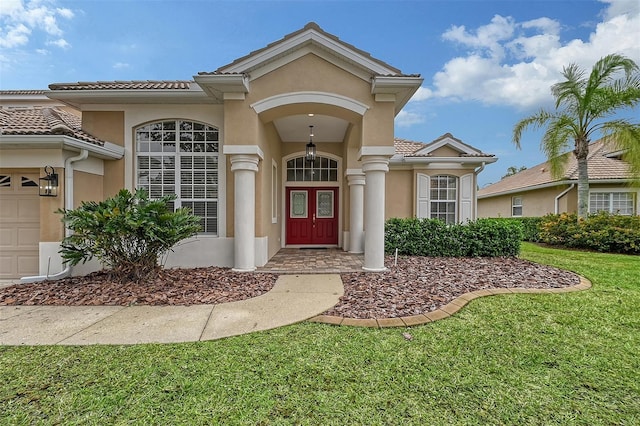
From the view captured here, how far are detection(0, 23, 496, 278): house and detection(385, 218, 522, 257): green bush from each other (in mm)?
2409

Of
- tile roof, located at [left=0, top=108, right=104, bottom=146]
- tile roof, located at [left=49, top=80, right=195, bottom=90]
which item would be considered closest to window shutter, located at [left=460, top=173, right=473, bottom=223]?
tile roof, located at [left=49, top=80, right=195, bottom=90]

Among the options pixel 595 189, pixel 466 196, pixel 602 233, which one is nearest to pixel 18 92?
pixel 466 196

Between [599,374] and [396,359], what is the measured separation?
1.88 metres

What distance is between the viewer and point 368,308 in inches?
171

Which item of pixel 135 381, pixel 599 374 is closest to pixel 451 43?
pixel 599 374

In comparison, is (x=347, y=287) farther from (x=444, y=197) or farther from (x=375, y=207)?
(x=444, y=197)

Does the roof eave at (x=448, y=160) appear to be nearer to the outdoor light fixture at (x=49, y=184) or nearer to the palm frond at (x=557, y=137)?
the palm frond at (x=557, y=137)

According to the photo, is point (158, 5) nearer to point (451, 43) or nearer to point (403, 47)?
point (403, 47)

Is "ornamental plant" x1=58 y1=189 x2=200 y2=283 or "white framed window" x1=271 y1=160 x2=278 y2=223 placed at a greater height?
"white framed window" x1=271 y1=160 x2=278 y2=223

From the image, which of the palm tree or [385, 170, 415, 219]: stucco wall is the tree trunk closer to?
the palm tree

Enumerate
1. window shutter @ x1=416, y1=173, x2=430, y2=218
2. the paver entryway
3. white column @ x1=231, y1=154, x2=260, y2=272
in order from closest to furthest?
white column @ x1=231, y1=154, x2=260, y2=272, the paver entryway, window shutter @ x1=416, y1=173, x2=430, y2=218

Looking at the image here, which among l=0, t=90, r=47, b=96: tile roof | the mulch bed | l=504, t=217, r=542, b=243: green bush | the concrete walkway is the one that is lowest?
the concrete walkway

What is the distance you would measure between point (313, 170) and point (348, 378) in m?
9.10

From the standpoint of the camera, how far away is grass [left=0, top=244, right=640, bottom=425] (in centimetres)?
216
